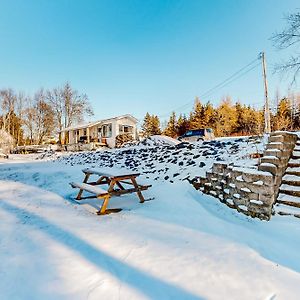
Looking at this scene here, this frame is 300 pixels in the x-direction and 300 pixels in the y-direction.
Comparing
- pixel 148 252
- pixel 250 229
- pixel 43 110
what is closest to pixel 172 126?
pixel 43 110

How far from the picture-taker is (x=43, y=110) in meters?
40.6

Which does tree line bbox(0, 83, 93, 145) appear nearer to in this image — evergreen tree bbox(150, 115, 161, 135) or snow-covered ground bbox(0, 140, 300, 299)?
evergreen tree bbox(150, 115, 161, 135)

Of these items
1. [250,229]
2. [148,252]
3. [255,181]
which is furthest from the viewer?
[255,181]

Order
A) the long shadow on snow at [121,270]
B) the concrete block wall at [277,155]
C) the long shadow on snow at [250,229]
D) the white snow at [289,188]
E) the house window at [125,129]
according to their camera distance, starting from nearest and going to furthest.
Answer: the long shadow on snow at [121,270] → the long shadow on snow at [250,229] → the concrete block wall at [277,155] → the white snow at [289,188] → the house window at [125,129]

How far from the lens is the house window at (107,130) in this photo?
94.3 feet

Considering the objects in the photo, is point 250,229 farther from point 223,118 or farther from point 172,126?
point 172,126

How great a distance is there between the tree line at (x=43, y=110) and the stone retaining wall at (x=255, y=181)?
125 feet

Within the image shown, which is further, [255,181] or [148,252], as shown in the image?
[255,181]

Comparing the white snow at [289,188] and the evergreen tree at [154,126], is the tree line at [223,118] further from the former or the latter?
the white snow at [289,188]

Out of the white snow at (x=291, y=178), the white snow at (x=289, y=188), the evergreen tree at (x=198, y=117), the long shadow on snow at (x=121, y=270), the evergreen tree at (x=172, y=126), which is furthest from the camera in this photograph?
the evergreen tree at (x=172, y=126)

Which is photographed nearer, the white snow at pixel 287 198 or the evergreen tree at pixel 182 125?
the white snow at pixel 287 198

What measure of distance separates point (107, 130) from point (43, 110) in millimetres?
18297

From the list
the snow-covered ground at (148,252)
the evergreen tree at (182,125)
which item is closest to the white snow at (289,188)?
the snow-covered ground at (148,252)

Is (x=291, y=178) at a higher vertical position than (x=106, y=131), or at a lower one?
lower
